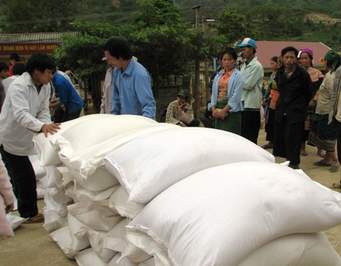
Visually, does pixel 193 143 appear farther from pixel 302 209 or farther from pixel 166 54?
pixel 166 54

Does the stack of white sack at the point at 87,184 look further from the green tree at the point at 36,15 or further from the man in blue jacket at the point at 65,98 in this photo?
the green tree at the point at 36,15

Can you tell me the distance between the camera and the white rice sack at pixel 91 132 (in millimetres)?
2850

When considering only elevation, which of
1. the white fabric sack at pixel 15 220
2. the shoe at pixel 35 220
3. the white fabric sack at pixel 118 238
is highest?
the white fabric sack at pixel 118 238

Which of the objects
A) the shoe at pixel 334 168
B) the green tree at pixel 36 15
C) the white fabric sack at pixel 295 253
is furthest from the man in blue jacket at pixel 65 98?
the green tree at pixel 36 15

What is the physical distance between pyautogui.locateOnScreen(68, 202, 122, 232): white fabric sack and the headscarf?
326cm

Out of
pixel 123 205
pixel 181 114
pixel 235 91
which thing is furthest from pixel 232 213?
pixel 181 114

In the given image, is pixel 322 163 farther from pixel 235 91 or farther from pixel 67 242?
pixel 67 242

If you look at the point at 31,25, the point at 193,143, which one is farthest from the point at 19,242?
the point at 31,25

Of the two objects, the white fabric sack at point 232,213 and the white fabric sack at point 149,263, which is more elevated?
the white fabric sack at point 232,213

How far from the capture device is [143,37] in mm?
10883

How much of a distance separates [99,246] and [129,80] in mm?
1483

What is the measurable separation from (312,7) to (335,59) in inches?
2004

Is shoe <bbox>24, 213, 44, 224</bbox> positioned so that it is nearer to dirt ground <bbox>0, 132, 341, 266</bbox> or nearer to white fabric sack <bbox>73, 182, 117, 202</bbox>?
dirt ground <bbox>0, 132, 341, 266</bbox>

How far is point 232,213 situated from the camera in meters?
1.76
